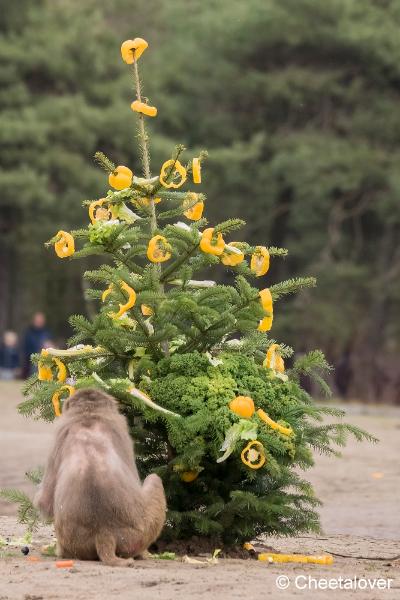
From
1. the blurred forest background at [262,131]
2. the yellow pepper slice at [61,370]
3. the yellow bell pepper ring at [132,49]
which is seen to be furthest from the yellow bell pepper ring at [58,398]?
the blurred forest background at [262,131]

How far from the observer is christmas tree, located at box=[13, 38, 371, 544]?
8.97 m

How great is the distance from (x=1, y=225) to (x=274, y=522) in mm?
37162

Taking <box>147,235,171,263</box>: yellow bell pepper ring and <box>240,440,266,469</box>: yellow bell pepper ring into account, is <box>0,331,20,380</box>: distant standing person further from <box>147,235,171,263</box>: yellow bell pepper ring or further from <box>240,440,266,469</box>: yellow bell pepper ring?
<box>240,440,266,469</box>: yellow bell pepper ring

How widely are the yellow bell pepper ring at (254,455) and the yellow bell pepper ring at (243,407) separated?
192 mm

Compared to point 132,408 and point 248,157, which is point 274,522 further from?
point 248,157

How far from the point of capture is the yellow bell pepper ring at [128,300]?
903 cm

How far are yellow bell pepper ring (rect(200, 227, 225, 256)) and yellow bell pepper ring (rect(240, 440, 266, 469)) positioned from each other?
1307mm

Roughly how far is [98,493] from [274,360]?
2.00 meters

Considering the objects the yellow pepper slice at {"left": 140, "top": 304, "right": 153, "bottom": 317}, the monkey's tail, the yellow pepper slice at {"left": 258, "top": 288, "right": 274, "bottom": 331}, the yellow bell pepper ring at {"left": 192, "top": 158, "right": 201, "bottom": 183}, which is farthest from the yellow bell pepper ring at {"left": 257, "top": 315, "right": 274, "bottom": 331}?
the monkey's tail

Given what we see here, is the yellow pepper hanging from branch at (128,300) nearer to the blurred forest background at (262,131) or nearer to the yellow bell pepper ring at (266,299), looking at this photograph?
the yellow bell pepper ring at (266,299)

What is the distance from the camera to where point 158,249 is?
9.30 metres

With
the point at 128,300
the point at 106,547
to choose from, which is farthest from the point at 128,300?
the point at 106,547

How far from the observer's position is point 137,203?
32.1 ft

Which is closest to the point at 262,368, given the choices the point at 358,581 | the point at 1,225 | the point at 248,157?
the point at 358,581
